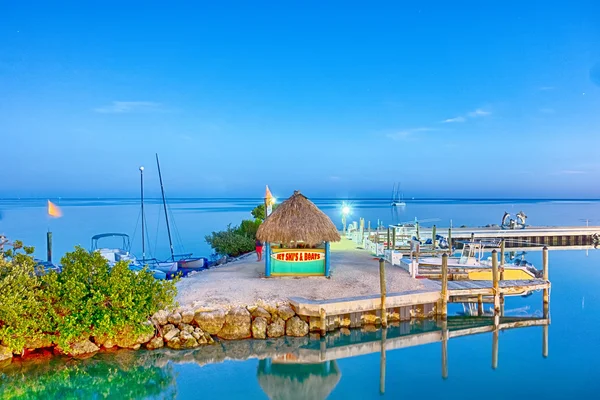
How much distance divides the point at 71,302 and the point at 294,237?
23.1ft

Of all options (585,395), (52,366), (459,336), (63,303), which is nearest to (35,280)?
(63,303)

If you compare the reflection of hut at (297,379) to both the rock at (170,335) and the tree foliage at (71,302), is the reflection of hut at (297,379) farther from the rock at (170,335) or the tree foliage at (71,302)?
the tree foliage at (71,302)

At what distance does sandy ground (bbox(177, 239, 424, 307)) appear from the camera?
12884 mm

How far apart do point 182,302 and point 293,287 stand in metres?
3.55

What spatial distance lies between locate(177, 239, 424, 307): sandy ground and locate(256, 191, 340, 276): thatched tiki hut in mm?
413

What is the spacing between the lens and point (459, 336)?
13.8 metres

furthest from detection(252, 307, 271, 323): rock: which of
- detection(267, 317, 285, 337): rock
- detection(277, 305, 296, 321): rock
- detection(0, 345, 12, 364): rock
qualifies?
detection(0, 345, 12, 364): rock

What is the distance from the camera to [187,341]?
1151 centimetres

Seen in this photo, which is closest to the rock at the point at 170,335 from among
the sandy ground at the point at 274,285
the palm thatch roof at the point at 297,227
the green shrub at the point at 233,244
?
the sandy ground at the point at 274,285

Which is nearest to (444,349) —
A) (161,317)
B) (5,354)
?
(161,317)

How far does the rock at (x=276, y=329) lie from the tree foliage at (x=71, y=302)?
284 centimetres

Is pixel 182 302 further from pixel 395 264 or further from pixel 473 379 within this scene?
pixel 395 264

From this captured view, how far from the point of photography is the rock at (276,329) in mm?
12156

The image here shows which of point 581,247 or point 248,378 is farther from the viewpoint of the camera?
point 581,247
